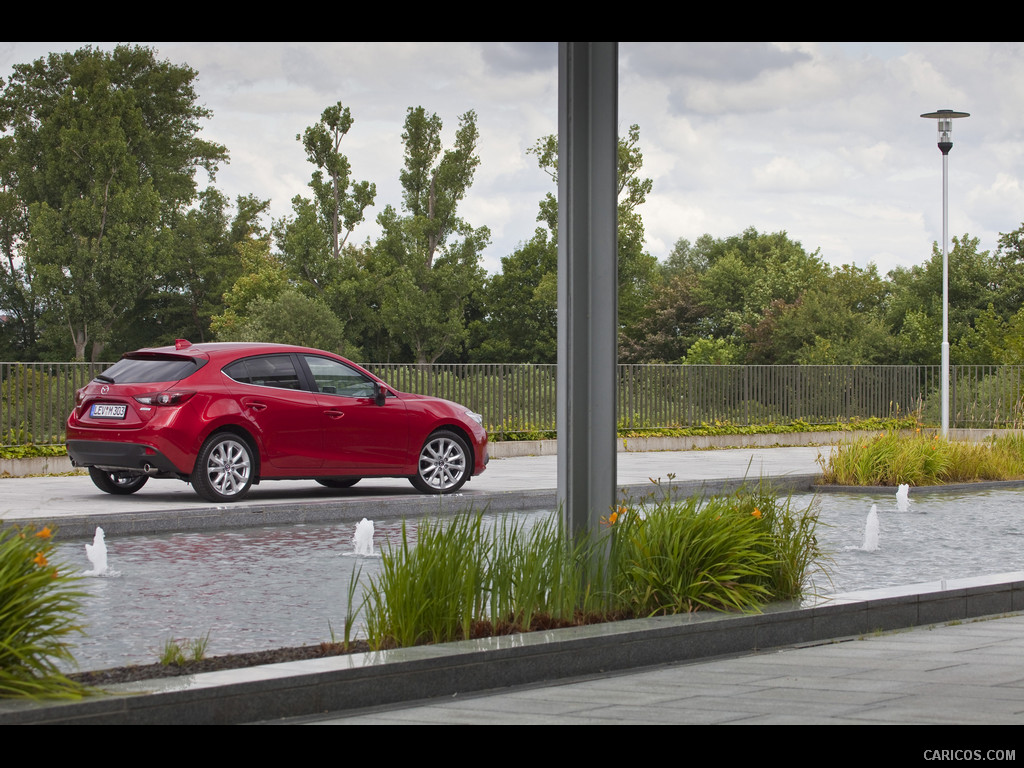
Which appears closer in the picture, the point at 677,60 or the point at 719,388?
the point at 719,388

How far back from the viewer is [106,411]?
13.2 metres

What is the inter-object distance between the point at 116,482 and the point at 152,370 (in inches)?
70.5

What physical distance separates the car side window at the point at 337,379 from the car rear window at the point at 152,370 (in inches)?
52.6

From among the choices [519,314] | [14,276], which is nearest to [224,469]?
[519,314]

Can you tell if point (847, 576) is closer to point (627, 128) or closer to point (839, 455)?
point (839, 455)

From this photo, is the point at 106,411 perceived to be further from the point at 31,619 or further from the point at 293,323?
the point at 293,323

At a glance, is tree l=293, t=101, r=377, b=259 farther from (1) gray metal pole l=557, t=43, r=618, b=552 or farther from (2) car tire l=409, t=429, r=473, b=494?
(1) gray metal pole l=557, t=43, r=618, b=552

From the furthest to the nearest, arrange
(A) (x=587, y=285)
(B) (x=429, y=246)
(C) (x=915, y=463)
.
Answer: (B) (x=429, y=246), (C) (x=915, y=463), (A) (x=587, y=285)

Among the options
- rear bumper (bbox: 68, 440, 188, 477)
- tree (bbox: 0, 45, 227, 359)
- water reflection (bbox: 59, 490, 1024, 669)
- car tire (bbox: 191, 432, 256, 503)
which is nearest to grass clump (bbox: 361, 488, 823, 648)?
water reflection (bbox: 59, 490, 1024, 669)

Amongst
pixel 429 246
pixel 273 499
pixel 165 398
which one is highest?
pixel 429 246

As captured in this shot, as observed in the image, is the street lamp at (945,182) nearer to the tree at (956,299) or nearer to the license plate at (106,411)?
the tree at (956,299)

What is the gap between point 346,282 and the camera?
163ft
